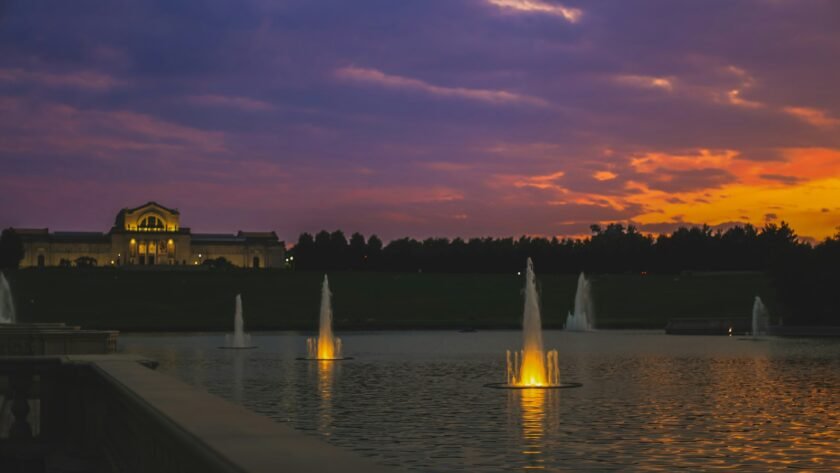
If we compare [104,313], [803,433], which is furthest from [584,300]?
[803,433]

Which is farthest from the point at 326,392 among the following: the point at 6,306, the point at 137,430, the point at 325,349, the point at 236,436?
the point at 6,306

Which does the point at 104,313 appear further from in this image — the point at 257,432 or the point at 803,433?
the point at 257,432

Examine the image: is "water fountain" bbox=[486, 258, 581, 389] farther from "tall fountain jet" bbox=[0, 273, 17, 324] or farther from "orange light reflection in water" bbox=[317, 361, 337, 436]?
"tall fountain jet" bbox=[0, 273, 17, 324]

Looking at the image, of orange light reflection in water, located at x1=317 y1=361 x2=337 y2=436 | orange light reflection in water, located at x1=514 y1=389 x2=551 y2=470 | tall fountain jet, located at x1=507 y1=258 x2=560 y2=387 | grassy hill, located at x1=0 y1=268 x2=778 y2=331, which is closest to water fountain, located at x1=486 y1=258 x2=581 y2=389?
tall fountain jet, located at x1=507 y1=258 x2=560 y2=387

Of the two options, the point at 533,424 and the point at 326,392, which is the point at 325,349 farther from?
the point at 533,424

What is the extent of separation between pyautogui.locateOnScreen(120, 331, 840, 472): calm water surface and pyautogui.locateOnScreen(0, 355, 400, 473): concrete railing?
4.22 m

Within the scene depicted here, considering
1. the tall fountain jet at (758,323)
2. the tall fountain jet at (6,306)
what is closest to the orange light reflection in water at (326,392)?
the tall fountain jet at (758,323)

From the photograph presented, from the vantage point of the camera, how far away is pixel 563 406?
23.9 meters

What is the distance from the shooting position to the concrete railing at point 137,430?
6953 millimetres

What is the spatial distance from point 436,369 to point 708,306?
69.7 meters

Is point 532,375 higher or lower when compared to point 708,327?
lower

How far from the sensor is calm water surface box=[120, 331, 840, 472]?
16.6 meters

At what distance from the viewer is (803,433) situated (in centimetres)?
1914

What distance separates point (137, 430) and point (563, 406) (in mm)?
14755
